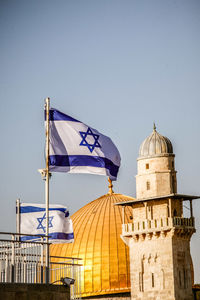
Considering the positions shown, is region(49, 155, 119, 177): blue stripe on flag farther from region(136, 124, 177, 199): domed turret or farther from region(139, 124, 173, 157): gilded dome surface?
region(139, 124, 173, 157): gilded dome surface

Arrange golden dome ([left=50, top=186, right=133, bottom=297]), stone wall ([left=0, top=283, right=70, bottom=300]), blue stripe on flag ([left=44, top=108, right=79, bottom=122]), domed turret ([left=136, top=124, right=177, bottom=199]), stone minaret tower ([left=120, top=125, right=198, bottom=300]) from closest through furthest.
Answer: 1. stone wall ([left=0, top=283, right=70, bottom=300])
2. blue stripe on flag ([left=44, top=108, right=79, bottom=122])
3. stone minaret tower ([left=120, top=125, right=198, bottom=300])
4. domed turret ([left=136, top=124, right=177, bottom=199])
5. golden dome ([left=50, top=186, right=133, bottom=297])

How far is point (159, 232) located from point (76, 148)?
2176 centimetres

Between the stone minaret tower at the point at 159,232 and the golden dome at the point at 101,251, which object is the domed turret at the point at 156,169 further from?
the golden dome at the point at 101,251

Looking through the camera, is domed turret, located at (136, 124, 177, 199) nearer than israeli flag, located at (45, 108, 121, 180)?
No

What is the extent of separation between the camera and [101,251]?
56062 millimetres

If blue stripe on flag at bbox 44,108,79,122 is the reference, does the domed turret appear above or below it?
above

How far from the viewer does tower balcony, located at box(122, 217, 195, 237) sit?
157ft

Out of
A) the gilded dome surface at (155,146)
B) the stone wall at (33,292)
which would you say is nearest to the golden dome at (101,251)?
the gilded dome surface at (155,146)

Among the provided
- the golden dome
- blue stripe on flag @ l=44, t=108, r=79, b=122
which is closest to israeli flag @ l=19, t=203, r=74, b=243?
blue stripe on flag @ l=44, t=108, r=79, b=122

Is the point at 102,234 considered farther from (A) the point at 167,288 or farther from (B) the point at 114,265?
(A) the point at 167,288

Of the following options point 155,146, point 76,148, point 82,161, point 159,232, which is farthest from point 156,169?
point 76,148

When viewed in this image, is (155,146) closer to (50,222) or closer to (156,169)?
(156,169)

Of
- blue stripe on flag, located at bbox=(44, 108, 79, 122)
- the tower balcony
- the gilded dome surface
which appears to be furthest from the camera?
the gilded dome surface

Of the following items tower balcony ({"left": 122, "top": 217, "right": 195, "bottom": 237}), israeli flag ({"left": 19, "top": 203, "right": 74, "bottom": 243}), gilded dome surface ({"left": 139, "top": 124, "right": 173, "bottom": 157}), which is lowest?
israeli flag ({"left": 19, "top": 203, "right": 74, "bottom": 243})
